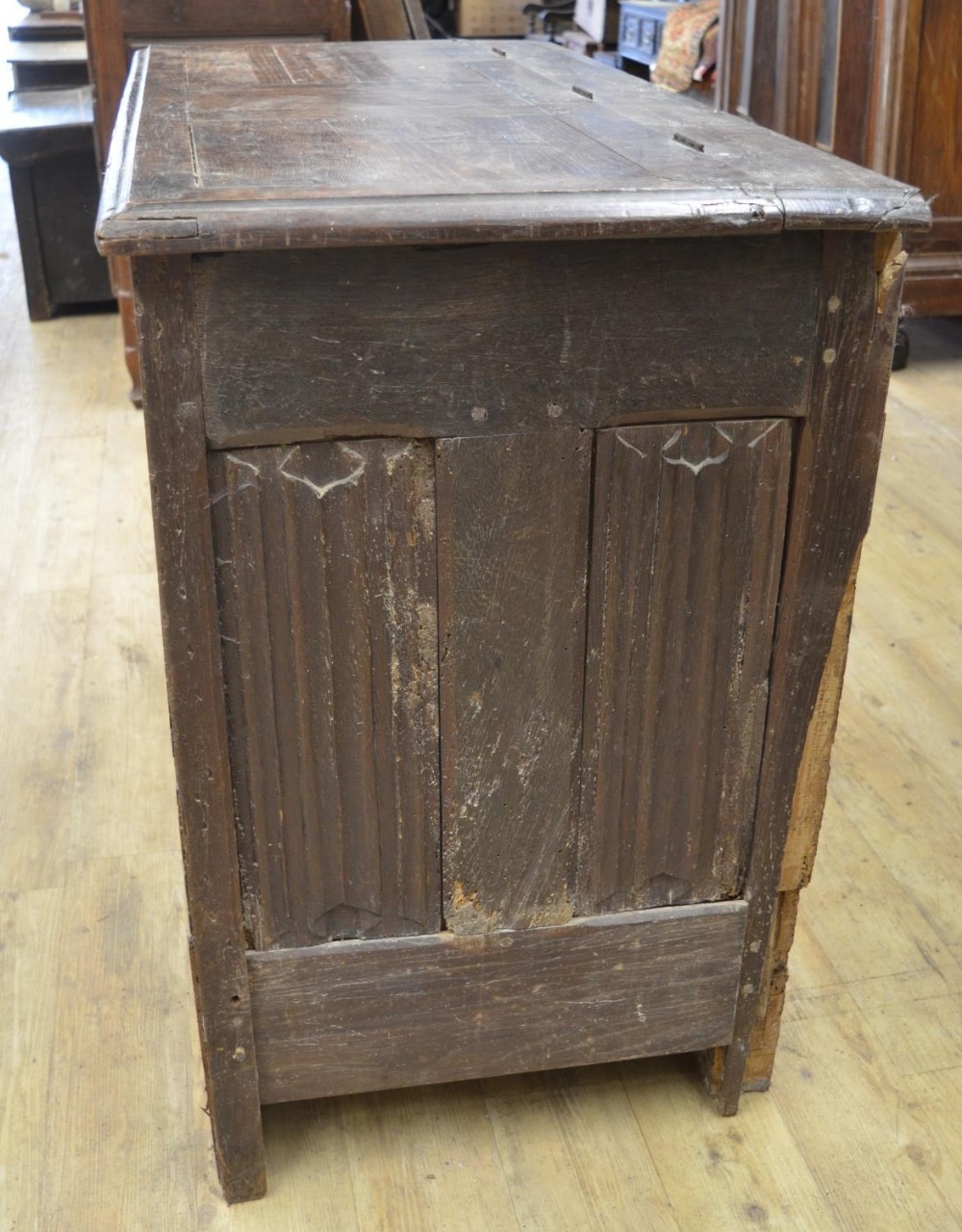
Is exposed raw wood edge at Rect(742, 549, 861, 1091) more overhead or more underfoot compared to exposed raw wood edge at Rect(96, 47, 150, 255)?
more underfoot

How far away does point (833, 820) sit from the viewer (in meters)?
1.89

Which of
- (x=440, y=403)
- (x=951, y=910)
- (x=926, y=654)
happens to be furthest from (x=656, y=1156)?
(x=926, y=654)

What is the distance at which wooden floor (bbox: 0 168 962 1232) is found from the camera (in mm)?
1314

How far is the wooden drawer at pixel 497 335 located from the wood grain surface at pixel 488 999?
486 mm

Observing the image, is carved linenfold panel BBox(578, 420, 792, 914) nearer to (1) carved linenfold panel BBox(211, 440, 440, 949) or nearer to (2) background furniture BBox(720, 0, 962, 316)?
(1) carved linenfold panel BBox(211, 440, 440, 949)

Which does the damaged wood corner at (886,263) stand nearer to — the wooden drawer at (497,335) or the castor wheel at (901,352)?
the wooden drawer at (497,335)

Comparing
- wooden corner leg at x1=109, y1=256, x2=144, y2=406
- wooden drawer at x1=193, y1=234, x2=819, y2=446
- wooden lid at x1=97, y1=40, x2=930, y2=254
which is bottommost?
wooden corner leg at x1=109, y1=256, x2=144, y2=406

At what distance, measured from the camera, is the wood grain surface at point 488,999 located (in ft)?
4.13

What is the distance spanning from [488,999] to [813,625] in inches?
17.9

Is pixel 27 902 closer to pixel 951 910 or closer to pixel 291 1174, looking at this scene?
pixel 291 1174

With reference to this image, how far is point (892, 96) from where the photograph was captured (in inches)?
128

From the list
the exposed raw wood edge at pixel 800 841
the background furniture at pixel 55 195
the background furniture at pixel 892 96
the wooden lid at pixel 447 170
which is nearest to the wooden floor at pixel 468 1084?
the exposed raw wood edge at pixel 800 841

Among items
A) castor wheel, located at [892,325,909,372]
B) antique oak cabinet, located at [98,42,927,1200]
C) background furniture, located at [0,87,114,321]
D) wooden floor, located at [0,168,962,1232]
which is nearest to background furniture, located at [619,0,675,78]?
castor wheel, located at [892,325,909,372]

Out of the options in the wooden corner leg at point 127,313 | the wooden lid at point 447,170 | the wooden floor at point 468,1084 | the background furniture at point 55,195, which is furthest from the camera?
the background furniture at point 55,195
